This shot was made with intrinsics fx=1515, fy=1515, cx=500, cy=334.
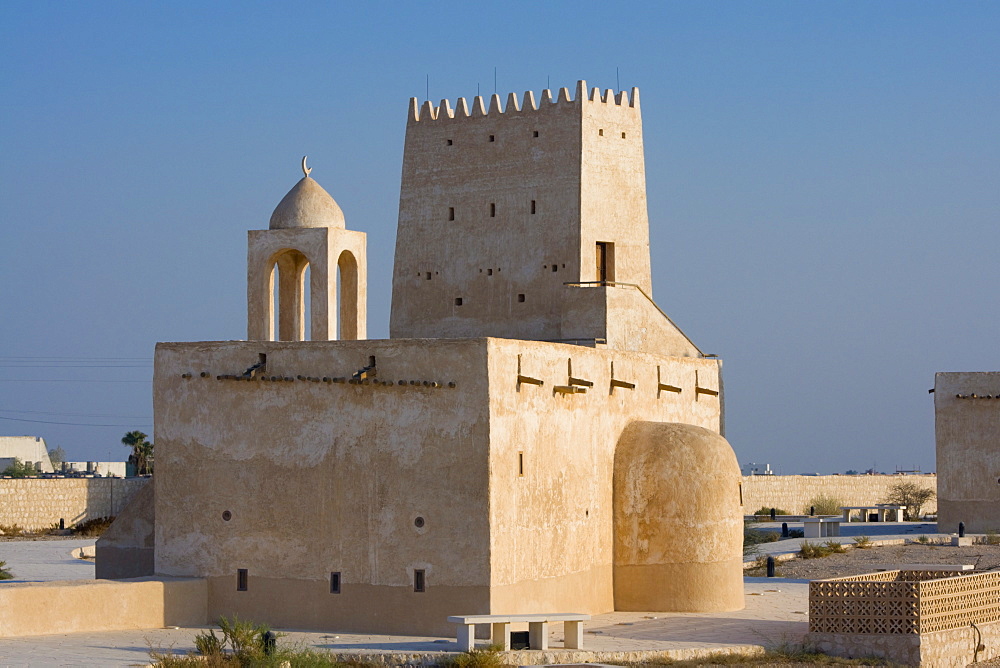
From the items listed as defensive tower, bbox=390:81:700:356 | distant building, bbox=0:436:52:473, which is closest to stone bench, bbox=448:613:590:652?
defensive tower, bbox=390:81:700:356

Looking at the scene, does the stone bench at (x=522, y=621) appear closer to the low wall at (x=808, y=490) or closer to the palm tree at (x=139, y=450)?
the low wall at (x=808, y=490)

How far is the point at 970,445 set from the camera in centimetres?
3256

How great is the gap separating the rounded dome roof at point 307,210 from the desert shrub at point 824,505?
29835 millimetres

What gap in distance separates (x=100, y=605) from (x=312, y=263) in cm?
533

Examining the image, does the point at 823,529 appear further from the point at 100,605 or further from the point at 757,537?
the point at 100,605

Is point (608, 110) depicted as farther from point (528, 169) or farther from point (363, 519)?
point (363, 519)

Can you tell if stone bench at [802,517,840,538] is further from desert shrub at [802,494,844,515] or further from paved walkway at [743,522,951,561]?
desert shrub at [802,494,844,515]

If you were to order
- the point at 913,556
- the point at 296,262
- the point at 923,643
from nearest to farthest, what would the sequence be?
1. the point at 923,643
2. the point at 296,262
3. the point at 913,556

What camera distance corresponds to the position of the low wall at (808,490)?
49688 mm

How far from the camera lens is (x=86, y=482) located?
4162 centimetres

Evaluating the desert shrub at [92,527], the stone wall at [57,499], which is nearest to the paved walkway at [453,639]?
the desert shrub at [92,527]

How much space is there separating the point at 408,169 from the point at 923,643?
479 inches

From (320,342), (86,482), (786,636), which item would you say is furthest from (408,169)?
(86,482)

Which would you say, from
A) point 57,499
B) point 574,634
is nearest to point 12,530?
point 57,499
